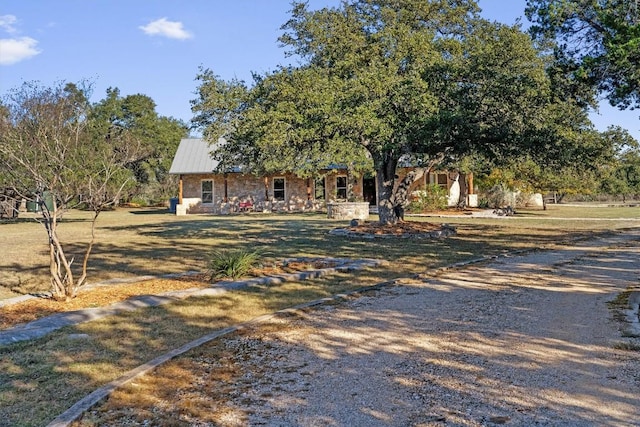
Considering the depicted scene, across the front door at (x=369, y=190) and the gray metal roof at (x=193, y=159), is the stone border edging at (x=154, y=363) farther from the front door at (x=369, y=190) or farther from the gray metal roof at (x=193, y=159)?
the front door at (x=369, y=190)

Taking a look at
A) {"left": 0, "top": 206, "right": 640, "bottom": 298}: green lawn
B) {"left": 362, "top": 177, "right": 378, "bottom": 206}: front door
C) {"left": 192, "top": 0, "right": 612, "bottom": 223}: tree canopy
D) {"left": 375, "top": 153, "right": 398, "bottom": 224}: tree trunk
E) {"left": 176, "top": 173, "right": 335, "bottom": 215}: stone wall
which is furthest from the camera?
{"left": 362, "top": 177, "right": 378, "bottom": 206}: front door

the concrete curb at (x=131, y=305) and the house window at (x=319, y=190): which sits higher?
the house window at (x=319, y=190)

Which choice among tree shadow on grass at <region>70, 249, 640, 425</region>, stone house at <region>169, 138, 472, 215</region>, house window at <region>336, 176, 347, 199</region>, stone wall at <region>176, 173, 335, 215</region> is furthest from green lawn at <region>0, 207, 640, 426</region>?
house window at <region>336, 176, 347, 199</region>

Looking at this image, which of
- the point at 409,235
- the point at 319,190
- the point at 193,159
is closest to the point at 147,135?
Result: the point at 193,159

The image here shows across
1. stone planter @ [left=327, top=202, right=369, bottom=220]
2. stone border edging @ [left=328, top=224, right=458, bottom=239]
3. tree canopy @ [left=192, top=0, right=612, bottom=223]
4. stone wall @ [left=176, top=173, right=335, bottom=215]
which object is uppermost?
tree canopy @ [left=192, top=0, right=612, bottom=223]

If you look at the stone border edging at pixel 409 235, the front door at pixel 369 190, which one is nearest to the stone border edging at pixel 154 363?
the stone border edging at pixel 409 235

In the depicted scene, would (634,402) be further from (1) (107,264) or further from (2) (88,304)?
(1) (107,264)

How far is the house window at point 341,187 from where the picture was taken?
3156 centimetres

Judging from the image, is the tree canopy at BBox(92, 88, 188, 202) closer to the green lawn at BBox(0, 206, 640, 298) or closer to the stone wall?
the stone wall

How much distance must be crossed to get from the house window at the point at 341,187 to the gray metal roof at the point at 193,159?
729 cm

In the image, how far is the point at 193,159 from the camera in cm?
3198

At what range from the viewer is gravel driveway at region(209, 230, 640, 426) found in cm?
348

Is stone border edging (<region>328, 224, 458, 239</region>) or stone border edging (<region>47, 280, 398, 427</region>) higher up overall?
stone border edging (<region>328, 224, 458, 239</region>)

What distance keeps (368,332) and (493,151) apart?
9989 millimetres
